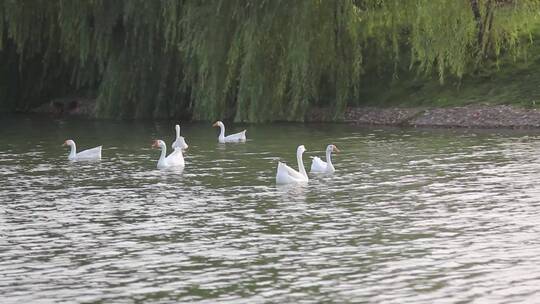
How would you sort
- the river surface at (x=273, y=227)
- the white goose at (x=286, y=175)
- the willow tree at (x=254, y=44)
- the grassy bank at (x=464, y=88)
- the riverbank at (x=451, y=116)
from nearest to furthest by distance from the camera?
1. the river surface at (x=273, y=227)
2. the white goose at (x=286, y=175)
3. the riverbank at (x=451, y=116)
4. the willow tree at (x=254, y=44)
5. the grassy bank at (x=464, y=88)

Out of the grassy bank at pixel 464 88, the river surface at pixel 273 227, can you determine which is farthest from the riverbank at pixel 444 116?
the river surface at pixel 273 227

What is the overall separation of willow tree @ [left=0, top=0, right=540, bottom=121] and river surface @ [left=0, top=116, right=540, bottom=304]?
6.48m

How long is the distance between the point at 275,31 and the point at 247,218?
19.3 m

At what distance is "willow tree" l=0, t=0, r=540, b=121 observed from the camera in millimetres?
38875

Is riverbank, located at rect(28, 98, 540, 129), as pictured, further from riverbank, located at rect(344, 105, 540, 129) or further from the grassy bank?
the grassy bank

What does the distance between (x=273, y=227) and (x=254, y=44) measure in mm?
19886

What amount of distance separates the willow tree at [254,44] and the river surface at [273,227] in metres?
6.48

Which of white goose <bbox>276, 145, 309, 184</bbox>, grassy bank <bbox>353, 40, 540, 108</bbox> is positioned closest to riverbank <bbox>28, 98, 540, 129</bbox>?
grassy bank <bbox>353, 40, 540, 108</bbox>

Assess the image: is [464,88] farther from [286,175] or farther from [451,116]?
[286,175]

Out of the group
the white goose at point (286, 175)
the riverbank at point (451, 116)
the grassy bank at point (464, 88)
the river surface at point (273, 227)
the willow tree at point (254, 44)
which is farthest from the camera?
the grassy bank at point (464, 88)

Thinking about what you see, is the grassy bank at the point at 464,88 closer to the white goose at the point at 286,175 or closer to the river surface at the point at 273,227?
the river surface at the point at 273,227

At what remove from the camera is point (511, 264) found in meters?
15.9

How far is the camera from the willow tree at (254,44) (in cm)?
3888

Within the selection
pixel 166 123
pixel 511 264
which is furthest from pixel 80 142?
pixel 511 264
